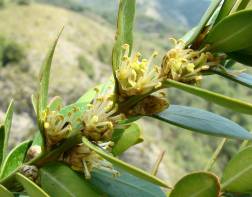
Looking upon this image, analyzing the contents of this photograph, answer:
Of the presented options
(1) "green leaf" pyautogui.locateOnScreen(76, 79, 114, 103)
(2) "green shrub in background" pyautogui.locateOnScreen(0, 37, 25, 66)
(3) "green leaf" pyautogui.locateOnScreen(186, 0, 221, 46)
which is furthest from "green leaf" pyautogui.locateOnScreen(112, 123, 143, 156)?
(2) "green shrub in background" pyautogui.locateOnScreen(0, 37, 25, 66)

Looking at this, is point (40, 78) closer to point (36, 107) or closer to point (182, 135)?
point (36, 107)

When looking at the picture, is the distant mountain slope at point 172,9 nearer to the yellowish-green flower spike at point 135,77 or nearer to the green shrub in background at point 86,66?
the green shrub in background at point 86,66

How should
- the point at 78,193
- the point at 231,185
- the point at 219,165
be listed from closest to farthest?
the point at 78,193, the point at 231,185, the point at 219,165

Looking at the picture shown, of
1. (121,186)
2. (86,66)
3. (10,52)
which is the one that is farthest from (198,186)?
(86,66)

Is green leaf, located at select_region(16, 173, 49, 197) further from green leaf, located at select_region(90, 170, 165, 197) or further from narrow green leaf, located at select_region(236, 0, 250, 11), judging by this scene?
narrow green leaf, located at select_region(236, 0, 250, 11)

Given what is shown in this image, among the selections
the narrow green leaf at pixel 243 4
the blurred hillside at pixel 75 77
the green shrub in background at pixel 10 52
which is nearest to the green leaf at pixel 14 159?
the narrow green leaf at pixel 243 4

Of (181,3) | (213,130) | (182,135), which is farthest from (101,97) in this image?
(181,3)

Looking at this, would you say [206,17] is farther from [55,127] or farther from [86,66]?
[86,66]
